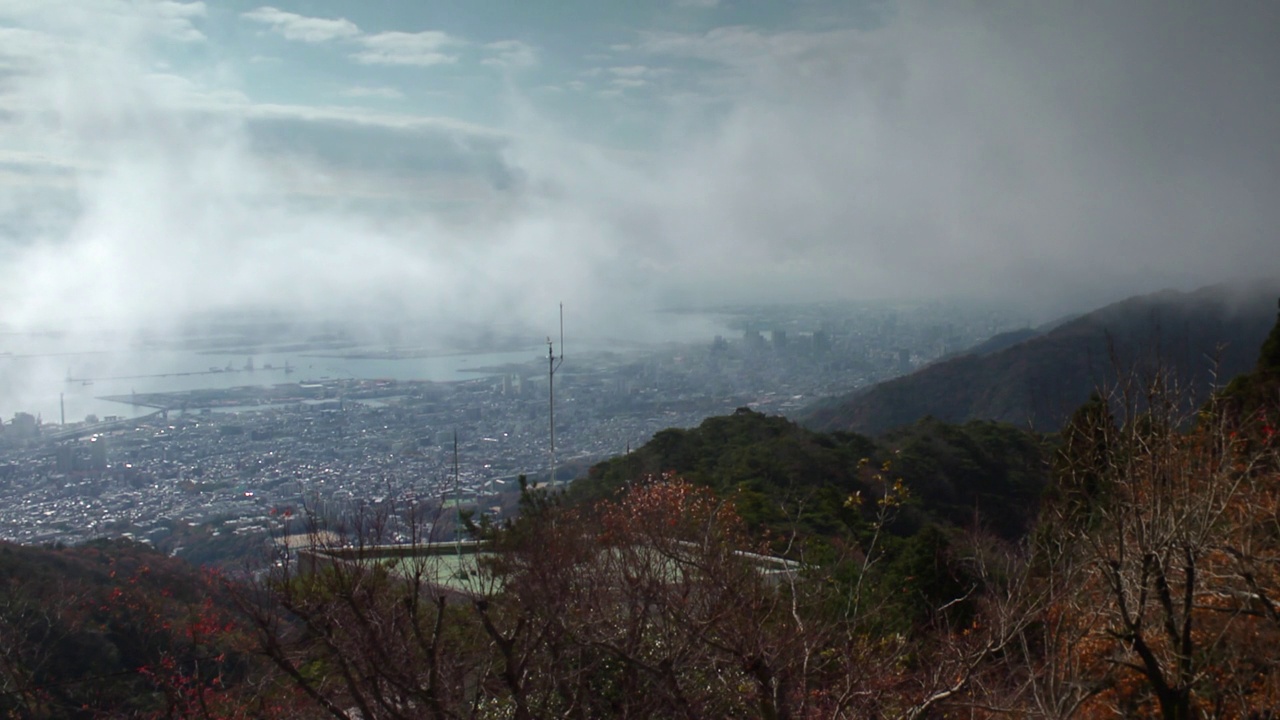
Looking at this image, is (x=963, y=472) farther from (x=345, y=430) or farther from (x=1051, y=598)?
(x=1051, y=598)

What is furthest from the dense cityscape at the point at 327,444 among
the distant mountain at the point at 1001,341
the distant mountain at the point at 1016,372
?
the distant mountain at the point at 1001,341

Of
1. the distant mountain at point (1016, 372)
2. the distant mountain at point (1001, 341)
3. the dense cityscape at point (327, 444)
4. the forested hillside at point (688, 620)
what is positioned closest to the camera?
the forested hillside at point (688, 620)

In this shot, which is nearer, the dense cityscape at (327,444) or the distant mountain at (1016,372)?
the dense cityscape at (327,444)

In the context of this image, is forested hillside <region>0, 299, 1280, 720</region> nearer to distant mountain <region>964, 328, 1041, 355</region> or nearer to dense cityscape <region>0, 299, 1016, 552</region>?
dense cityscape <region>0, 299, 1016, 552</region>

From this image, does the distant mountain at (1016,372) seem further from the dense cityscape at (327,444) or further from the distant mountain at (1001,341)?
the dense cityscape at (327,444)

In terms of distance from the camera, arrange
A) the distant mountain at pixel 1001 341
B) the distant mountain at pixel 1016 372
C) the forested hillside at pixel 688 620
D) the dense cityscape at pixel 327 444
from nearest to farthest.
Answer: the forested hillside at pixel 688 620 → the dense cityscape at pixel 327 444 → the distant mountain at pixel 1016 372 → the distant mountain at pixel 1001 341

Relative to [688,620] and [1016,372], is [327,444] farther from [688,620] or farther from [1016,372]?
[1016,372]

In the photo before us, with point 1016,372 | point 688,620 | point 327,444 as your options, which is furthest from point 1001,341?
point 688,620

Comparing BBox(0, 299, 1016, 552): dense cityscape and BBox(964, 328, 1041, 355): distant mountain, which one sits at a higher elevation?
BBox(964, 328, 1041, 355): distant mountain

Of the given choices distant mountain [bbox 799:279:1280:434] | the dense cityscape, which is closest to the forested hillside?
the dense cityscape

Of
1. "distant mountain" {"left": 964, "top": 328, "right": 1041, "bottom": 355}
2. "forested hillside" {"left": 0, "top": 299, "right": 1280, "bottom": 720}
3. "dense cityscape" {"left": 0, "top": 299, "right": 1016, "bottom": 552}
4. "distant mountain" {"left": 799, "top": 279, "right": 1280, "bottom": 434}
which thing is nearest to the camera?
"forested hillside" {"left": 0, "top": 299, "right": 1280, "bottom": 720}
